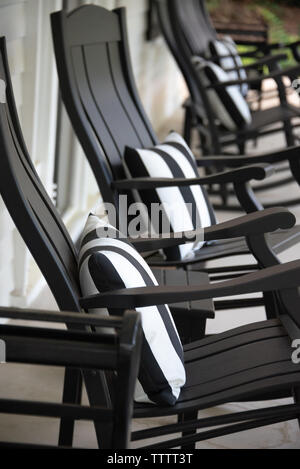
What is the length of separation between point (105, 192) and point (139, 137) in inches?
15.2

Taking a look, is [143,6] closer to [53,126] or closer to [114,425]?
[53,126]

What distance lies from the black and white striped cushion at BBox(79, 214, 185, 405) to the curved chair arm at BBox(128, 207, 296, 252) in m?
0.34

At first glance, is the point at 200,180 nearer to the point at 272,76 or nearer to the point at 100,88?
the point at 100,88

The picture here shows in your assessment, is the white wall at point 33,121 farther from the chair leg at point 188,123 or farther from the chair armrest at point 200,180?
the chair leg at point 188,123

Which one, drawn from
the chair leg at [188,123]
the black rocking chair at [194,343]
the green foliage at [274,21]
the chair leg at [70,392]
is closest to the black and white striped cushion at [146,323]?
the black rocking chair at [194,343]

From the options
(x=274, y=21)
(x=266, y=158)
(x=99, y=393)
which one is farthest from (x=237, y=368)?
(x=274, y=21)

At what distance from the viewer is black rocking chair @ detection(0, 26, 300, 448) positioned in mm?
1657

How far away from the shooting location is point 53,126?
3238 millimetres

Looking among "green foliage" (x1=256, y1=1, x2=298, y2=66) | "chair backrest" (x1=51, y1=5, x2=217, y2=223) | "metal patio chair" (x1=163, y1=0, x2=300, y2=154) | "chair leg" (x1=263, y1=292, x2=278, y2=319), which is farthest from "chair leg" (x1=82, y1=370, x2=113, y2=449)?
"green foliage" (x1=256, y1=1, x2=298, y2=66)

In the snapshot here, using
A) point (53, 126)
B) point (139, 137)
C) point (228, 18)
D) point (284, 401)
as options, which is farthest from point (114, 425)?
point (228, 18)

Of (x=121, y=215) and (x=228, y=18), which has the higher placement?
(x=228, y=18)

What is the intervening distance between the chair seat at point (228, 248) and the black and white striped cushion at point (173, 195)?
1.2 inches

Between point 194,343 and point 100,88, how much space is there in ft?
3.72

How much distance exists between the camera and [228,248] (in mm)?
2691
